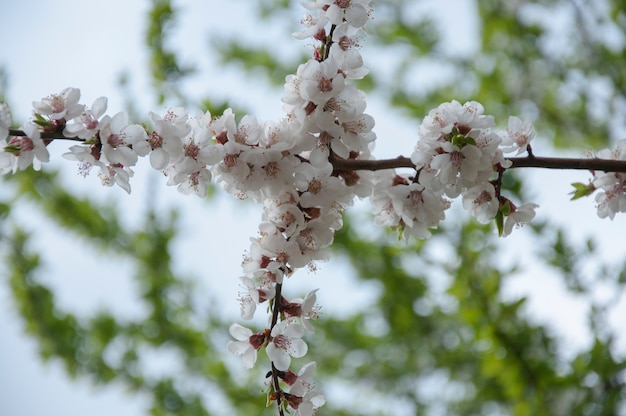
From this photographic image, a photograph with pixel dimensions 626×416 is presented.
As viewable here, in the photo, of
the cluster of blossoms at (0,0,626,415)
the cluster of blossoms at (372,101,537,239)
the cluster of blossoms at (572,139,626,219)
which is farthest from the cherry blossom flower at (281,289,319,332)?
the cluster of blossoms at (572,139,626,219)

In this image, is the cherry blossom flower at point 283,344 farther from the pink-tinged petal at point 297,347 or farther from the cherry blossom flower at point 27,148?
the cherry blossom flower at point 27,148

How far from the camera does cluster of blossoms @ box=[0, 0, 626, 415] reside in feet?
2.18

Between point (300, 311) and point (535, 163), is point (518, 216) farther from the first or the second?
point (300, 311)

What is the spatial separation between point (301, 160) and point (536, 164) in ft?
0.87

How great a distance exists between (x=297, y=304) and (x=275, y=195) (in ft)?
0.45

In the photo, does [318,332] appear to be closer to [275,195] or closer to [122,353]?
[122,353]

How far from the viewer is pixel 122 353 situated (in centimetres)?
191

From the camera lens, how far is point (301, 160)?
2.34ft

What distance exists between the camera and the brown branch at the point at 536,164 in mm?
696

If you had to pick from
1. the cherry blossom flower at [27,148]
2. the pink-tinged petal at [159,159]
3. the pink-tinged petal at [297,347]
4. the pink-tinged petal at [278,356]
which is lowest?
the pink-tinged petal at [278,356]

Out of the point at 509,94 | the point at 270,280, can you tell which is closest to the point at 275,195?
the point at 270,280

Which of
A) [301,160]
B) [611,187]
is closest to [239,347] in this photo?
[301,160]

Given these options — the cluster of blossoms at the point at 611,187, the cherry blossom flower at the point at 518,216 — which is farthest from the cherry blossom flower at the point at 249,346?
the cluster of blossoms at the point at 611,187

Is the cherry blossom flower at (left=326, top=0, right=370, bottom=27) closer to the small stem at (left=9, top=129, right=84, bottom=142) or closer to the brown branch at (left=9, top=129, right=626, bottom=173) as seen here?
the brown branch at (left=9, top=129, right=626, bottom=173)
